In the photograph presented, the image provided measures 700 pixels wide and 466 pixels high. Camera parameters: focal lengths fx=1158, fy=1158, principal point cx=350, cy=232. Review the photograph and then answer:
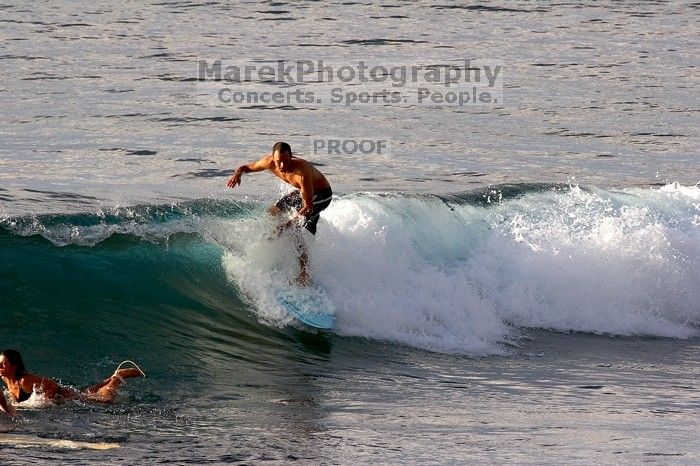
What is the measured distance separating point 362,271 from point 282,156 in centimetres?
221

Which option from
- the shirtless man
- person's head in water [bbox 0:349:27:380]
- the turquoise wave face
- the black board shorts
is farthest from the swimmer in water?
the black board shorts

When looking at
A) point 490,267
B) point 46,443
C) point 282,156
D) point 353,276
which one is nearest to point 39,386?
point 46,443

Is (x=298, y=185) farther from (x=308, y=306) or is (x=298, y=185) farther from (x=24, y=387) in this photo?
(x=24, y=387)

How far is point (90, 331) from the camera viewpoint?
11.3 metres

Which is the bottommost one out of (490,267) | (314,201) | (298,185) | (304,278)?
(304,278)

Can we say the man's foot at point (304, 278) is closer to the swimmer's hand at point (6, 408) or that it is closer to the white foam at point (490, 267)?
the white foam at point (490, 267)

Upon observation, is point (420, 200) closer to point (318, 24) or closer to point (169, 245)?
point (169, 245)

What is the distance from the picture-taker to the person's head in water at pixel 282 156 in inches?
461

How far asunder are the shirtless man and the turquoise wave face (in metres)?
0.32

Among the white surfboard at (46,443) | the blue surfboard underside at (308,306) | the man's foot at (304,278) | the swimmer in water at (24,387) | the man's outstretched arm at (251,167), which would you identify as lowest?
the white surfboard at (46,443)

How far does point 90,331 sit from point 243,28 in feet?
71.6

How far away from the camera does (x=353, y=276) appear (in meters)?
13.3

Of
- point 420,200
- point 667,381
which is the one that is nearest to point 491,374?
point 667,381

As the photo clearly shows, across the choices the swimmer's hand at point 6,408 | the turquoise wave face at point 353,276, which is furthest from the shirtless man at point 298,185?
the swimmer's hand at point 6,408
